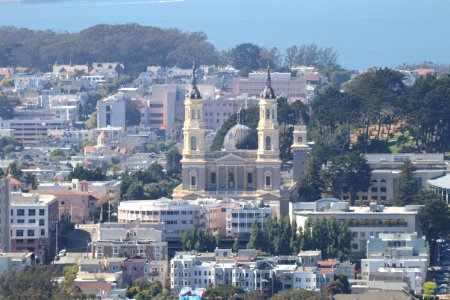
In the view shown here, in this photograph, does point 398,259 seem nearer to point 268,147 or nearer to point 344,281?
point 344,281

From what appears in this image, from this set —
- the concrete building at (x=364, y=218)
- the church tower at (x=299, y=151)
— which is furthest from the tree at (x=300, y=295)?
the church tower at (x=299, y=151)

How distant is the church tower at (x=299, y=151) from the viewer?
2571 inches

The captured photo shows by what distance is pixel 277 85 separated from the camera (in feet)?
309

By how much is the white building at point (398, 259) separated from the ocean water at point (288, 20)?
223 ft

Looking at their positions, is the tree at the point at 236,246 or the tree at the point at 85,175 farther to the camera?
the tree at the point at 85,175

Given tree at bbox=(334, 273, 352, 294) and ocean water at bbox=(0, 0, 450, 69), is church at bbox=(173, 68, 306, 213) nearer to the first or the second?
tree at bbox=(334, 273, 352, 294)

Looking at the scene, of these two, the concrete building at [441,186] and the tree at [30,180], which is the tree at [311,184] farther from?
the tree at [30,180]

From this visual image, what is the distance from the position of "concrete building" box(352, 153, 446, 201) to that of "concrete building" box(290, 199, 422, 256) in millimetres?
5062

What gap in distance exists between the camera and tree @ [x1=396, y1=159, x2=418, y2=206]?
62.2m

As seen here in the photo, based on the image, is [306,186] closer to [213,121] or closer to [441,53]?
[213,121]

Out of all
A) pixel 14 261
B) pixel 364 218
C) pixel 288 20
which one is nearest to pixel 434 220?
pixel 364 218

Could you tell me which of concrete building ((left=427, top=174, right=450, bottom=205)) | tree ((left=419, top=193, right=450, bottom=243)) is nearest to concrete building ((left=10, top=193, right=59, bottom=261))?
tree ((left=419, top=193, right=450, bottom=243))

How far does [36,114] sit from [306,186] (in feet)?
88.9

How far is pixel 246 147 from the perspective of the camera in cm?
6353
